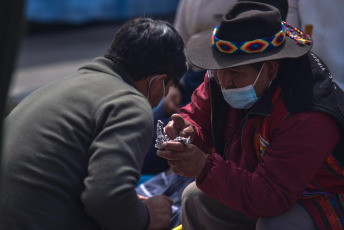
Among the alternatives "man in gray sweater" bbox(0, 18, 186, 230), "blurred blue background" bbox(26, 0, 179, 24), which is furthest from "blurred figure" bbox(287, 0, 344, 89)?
"blurred blue background" bbox(26, 0, 179, 24)

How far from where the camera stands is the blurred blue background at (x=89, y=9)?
9445 mm

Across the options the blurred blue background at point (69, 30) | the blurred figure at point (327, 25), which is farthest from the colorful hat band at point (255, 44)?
the blurred blue background at point (69, 30)

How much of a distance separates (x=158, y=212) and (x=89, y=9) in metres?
8.36

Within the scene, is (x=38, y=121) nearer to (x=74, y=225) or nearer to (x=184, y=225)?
(x=74, y=225)

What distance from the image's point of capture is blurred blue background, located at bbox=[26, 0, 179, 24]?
31.0 feet

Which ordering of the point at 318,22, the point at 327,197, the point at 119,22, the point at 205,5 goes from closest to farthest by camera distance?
the point at 327,197
the point at 318,22
the point at 205,5
the point at 119,22

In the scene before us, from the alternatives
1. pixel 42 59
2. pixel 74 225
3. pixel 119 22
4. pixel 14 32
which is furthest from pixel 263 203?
pixel 119 22

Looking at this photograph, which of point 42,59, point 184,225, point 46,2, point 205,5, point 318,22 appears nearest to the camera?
point 184,225

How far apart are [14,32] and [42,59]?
728 cm

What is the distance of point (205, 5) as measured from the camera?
11.8 ft

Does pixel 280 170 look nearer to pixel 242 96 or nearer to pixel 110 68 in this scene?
pixel 242 96

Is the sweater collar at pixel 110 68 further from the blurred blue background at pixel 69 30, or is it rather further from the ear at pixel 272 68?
the blurred blue background at pixel 69 30

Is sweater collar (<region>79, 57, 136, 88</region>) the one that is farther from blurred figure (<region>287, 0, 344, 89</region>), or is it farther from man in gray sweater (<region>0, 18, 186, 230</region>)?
blurred figure (<region>287, 0, 344, 89</region>)

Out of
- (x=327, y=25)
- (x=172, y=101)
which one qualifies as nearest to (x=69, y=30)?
(x=172, y=101)
